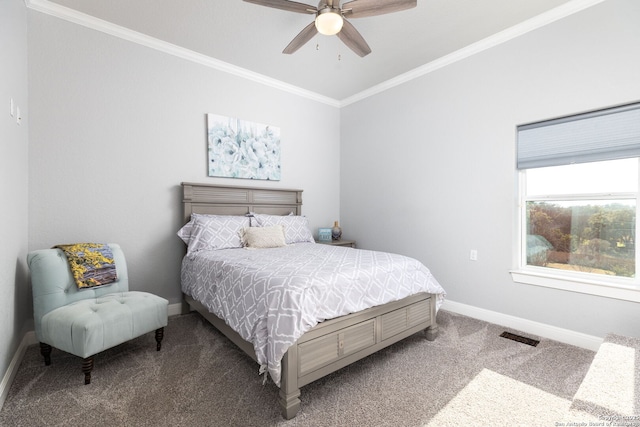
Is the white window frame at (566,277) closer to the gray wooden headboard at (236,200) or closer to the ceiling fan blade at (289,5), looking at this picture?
the ceiling fan blade at (289,5)

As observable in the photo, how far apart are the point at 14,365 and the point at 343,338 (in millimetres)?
2245

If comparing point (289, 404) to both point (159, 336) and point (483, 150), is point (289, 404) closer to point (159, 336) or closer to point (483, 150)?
point (159, 336)

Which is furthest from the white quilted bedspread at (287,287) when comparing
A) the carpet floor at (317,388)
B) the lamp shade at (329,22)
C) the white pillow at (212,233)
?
the lamp shade at (329,22)

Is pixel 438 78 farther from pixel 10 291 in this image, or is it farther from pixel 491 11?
pixel 10 291

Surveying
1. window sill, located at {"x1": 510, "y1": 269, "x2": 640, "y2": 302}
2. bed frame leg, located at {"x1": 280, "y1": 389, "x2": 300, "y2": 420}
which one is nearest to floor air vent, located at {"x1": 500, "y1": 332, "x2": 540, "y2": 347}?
window sill, located at {"x1": 510, "y1": 269, "x2": 640, "y2": 302}

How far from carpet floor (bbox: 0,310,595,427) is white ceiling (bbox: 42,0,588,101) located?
2880 mm

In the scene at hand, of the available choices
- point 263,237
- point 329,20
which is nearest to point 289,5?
point 329,20

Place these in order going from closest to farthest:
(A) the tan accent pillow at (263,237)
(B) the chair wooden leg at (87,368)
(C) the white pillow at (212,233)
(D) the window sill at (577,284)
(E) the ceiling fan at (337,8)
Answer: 1. (B) the chair wooden leg at (87,368)
2. (E) the ceiling fan at (337,8)
3. (D) the window sill at (577,284)
4. (C) the white pillow at (212,233)
5. (A) the tan accent pillow at (263,237)

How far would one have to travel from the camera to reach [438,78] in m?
3.37

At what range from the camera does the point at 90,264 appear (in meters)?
2.28

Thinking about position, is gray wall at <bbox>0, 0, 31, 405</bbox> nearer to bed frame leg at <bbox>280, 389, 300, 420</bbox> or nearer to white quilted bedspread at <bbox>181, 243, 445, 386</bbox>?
white quilted bedspread at <bbox>181, 243, 445, 386</bbox>

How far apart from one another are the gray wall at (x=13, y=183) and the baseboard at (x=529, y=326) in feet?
12.3

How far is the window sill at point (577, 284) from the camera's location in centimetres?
220

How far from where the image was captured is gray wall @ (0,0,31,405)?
5.71ft
